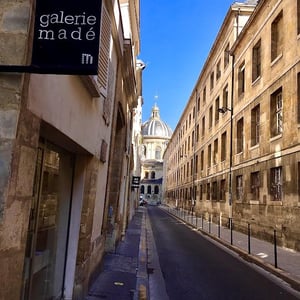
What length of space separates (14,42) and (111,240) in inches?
397

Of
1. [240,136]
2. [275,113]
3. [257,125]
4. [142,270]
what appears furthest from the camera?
[240,136]

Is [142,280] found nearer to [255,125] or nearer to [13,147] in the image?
[13,147]

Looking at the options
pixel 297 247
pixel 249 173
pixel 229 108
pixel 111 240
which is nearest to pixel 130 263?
pixel 111 240

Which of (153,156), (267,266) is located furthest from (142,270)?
(153,156)

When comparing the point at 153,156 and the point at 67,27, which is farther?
the point at 153,156

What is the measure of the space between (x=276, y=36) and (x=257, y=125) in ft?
15.9

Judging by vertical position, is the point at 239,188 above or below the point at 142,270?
above

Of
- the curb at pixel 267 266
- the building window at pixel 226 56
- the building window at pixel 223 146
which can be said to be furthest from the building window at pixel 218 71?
the curb at pixel 267 266

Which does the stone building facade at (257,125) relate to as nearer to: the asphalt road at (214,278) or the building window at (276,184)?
the building window at (276,184)

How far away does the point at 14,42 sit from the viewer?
3154mm

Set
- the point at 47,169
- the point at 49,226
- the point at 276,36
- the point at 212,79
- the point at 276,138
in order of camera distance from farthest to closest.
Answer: the point at 212,79 < the point at 276,36 < the point at 276,138 < the point at 49,226 < the point at 47,169

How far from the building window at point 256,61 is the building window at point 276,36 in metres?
2.43

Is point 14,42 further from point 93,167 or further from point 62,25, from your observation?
point 93,167

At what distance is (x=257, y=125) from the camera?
21.6 meters
